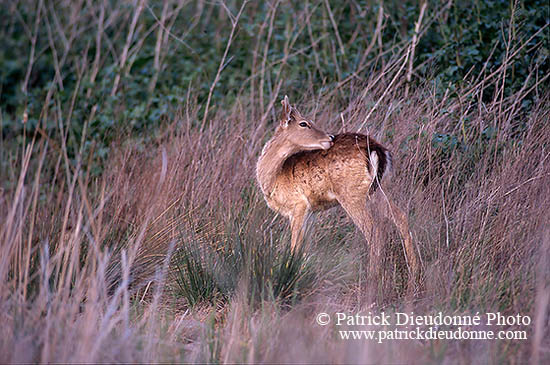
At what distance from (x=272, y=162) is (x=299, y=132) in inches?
14.0

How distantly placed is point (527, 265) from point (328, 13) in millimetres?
5421

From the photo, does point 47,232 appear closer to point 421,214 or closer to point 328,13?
point 421,214

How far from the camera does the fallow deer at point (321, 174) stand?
210 inches

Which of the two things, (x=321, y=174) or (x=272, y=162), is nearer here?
(x=321, y=174)

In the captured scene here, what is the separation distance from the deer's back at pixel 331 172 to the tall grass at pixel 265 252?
0.77 ft

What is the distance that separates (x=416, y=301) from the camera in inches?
185

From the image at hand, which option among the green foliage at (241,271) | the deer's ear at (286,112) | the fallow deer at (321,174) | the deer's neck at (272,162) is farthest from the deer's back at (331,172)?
the green foliage at (241,271)

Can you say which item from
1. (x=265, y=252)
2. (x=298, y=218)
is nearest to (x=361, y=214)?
(x=298, y=218)

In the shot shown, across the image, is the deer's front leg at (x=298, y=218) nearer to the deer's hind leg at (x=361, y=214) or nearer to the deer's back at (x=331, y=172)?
the deer's back at (x=331, y=172)

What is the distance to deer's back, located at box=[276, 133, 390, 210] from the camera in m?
5.40

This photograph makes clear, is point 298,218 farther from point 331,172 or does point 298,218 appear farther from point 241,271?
point 241,271

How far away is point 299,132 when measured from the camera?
6152mm

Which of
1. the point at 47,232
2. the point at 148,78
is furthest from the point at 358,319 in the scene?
the point at 148,78

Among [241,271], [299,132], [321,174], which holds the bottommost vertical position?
[241,271]
